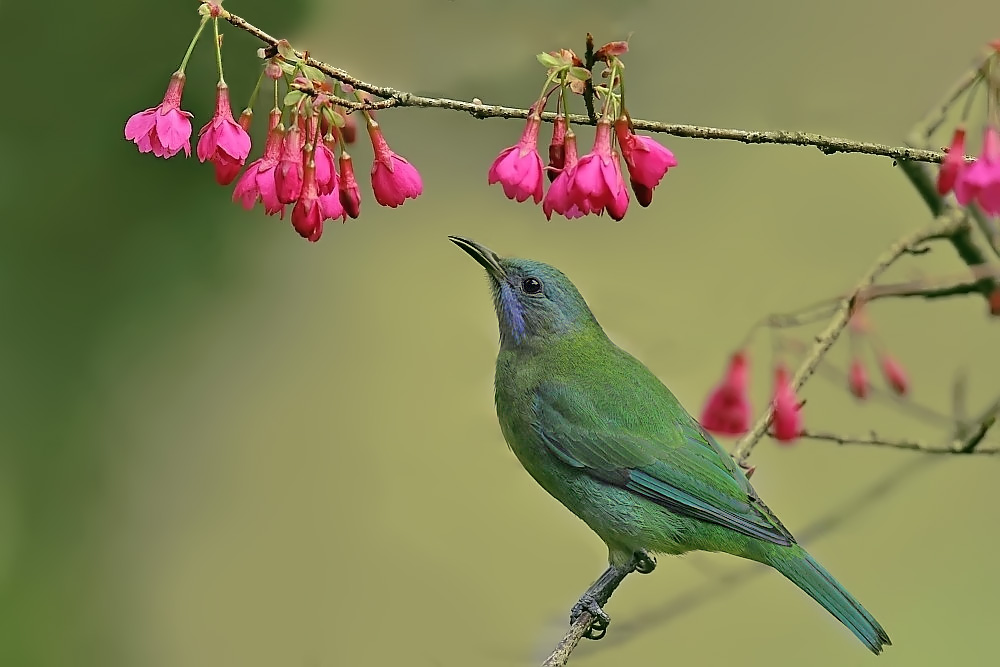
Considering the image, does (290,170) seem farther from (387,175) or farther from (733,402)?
(733,402)

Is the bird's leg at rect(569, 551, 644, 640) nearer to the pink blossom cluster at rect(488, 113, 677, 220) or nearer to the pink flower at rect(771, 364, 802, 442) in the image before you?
the pink flower at rect(771, 364, 802, 442)

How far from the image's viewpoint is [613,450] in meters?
2.66

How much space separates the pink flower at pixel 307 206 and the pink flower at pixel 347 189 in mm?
115

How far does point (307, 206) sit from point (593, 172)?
0.45 metres

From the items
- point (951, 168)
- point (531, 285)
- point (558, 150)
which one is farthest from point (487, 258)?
point (951, 168)

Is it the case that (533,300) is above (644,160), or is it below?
below

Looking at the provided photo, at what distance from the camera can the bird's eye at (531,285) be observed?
2.76 metres

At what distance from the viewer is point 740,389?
9.49 feet

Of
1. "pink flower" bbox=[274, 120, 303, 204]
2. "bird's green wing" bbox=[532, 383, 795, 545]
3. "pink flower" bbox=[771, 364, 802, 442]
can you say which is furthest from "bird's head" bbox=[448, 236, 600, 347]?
"pink flower" bbox=[274, 120, 303, 204]

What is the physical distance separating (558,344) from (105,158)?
2.85 metres

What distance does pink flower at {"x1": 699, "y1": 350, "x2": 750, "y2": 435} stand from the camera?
2.89 meters

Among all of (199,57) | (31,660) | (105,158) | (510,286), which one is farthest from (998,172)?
(31,660)

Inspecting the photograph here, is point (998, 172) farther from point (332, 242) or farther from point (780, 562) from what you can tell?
point (332, 242)

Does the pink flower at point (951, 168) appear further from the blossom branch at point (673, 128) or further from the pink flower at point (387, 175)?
the pink flower at point (387, 175)
